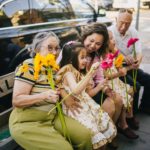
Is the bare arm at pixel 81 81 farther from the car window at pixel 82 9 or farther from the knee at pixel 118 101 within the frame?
the car window at pixel 82 9

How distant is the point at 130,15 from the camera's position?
412cm

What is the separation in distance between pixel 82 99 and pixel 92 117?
0.65ft

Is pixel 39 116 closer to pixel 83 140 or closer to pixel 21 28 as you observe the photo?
pixel 83 140

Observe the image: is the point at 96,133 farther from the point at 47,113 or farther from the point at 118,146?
the point at 118,146

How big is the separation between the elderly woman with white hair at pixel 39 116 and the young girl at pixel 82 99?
108 millimetres

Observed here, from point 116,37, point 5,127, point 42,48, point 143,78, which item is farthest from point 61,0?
point 5,127

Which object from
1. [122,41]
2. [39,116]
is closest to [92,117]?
[39,116]

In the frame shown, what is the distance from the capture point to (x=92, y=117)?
2877mm

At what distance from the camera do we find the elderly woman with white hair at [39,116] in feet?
8.42

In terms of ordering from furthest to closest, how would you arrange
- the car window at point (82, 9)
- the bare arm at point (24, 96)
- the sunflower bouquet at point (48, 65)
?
the car window at point (82, 9), the bare arm at point (24, 96), the sunflower bouquet at point (48, 65)

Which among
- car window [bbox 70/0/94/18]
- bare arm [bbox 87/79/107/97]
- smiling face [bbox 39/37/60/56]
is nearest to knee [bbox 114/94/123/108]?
bare arm [bbox 87/79/107/97]

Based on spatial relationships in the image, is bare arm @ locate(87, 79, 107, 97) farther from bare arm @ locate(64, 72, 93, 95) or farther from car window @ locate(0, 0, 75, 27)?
car window @ locate(0, 0, 75, 27)

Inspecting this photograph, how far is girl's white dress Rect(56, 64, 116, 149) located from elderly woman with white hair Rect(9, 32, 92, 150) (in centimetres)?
9

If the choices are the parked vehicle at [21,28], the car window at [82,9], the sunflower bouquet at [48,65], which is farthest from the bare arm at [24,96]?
the car window at [82,9]
